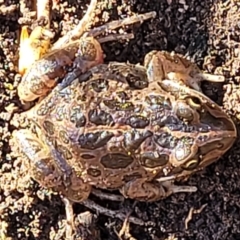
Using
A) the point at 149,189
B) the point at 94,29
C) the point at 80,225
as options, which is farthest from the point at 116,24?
the point at 80,225

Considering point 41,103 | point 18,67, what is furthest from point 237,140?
point 18,67

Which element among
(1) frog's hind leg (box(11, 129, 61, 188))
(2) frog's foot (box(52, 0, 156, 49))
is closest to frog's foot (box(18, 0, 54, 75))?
(2) frog's foot (box(52, 0, 156, 49))

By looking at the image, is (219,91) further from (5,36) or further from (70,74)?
(5,36)

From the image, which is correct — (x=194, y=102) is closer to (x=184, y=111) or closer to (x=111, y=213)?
(x=184, y=111)

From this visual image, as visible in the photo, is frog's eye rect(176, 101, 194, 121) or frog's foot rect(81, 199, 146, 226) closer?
frog's eye rect(176, 101, 194, 121)

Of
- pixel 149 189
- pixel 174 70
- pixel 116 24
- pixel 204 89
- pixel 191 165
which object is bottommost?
pixel 149 189

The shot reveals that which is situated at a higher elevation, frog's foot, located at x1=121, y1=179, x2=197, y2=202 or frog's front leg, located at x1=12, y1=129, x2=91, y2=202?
frog's front leg, located at x1=12, y1=129, x2=91, y2=202

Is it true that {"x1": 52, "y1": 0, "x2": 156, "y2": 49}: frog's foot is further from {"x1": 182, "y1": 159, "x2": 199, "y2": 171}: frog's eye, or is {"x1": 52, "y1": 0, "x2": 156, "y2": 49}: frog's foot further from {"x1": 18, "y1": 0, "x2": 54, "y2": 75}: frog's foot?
{"x1": 182, "y1": 159, "x2": 199, "y2": 171}: frog's eye
